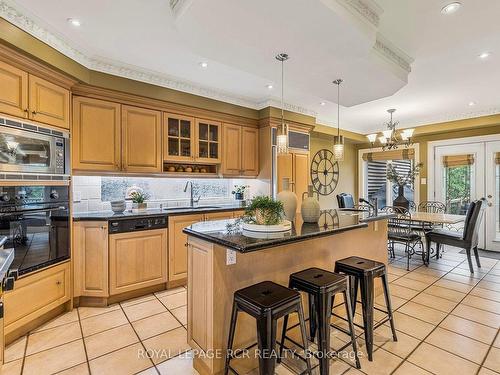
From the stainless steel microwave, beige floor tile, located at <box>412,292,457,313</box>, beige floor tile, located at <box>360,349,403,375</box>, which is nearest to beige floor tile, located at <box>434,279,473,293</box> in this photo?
beige floor tile, located at <box>412,292,457,313</box>

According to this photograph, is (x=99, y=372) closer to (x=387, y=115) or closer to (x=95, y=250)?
(x=95, y=250)

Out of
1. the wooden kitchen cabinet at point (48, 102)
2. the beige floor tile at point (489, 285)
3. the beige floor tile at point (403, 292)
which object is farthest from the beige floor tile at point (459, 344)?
the wooden kitchen cabinet at point (48, 102)

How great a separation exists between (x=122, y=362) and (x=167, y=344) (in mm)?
349

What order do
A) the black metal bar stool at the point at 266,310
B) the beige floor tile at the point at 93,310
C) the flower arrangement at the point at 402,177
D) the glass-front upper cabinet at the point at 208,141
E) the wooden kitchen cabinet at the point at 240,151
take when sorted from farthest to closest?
the flower arrangement at the point at 402,177 → the wooden kitchen cabinet at the point at 240,151 → the glass-front upper cabinet at the point at 208,141 → the beige floor tile at the point at 93,310 → the black metal bar stool at the point at 266,310

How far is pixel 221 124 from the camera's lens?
4.24m

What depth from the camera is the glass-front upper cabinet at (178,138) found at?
368 centimetres

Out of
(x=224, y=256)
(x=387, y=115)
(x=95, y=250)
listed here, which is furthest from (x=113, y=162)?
(x=387, y=115)

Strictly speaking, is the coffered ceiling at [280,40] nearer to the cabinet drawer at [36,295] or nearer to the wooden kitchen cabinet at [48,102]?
the wooden kitchen cabinet at [48,102]

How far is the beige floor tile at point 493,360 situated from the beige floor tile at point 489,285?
5.13 feet

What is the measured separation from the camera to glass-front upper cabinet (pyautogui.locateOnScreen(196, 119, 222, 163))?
4.02m

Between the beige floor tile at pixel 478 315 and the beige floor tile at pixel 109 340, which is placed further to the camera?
the beige floor tile at pixel 478 315

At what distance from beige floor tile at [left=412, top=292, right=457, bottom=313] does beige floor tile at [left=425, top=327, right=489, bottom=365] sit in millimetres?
514

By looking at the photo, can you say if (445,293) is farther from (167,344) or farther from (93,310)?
(93,310)

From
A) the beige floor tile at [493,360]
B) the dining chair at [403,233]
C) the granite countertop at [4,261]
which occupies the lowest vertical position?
the beige floor tile at [493,360]
